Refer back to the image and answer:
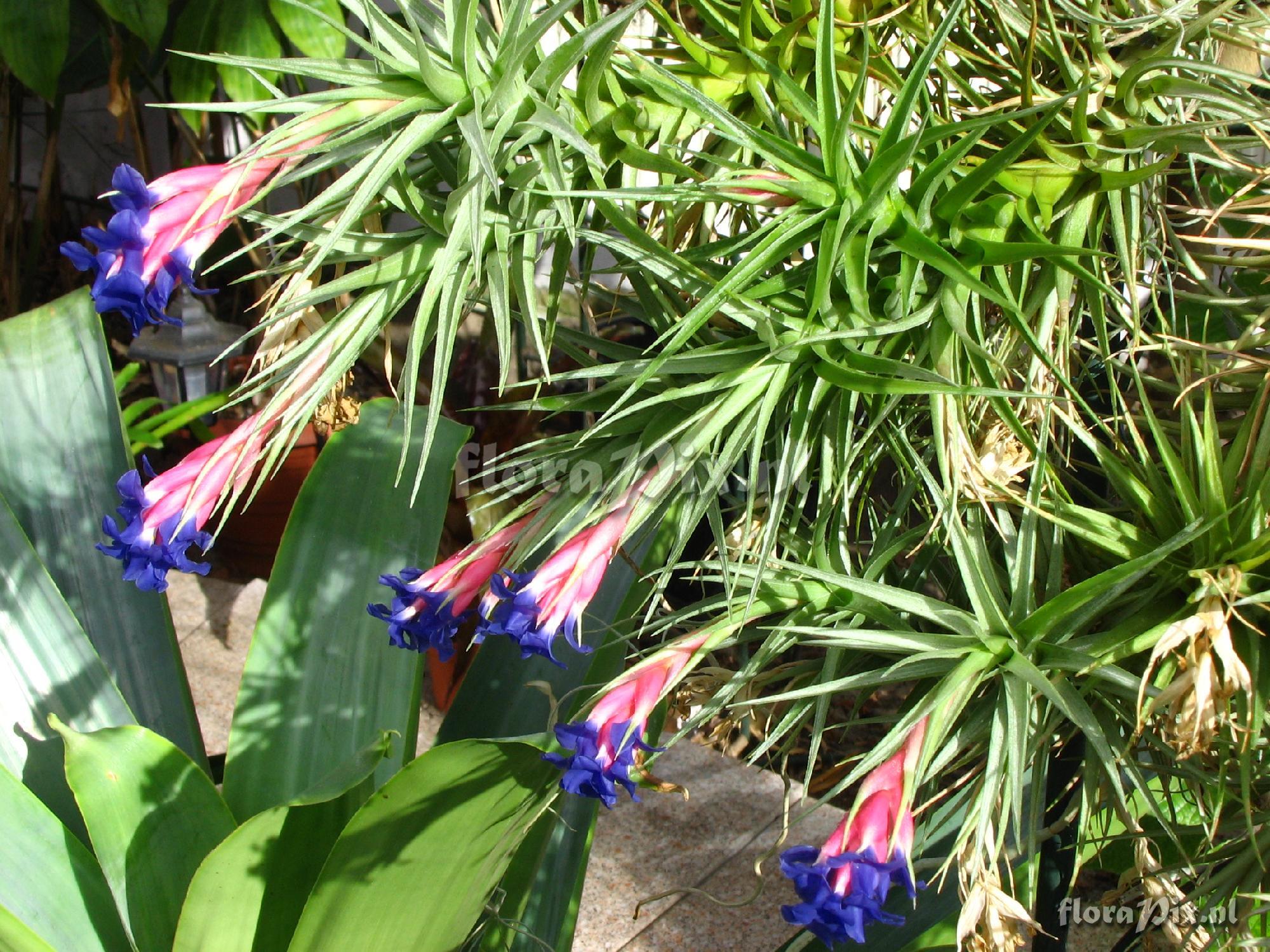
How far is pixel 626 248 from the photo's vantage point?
1.81 feet

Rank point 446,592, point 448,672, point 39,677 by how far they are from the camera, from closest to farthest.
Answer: point 446,592 → point 39,677 → point 448,672

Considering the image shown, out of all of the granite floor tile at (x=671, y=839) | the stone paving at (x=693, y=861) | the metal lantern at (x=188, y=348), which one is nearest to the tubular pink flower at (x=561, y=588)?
the stone paving at (x=693, y=861)

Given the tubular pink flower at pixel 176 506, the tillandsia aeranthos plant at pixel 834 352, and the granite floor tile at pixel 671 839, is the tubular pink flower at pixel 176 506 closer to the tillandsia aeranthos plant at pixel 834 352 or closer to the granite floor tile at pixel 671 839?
the tillandsia aeranthos plant at pixel 834 352

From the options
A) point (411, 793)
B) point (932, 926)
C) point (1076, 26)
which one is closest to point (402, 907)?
point (411, 793)

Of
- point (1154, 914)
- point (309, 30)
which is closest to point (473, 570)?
point (1154, 914)

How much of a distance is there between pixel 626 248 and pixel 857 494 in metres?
0.46

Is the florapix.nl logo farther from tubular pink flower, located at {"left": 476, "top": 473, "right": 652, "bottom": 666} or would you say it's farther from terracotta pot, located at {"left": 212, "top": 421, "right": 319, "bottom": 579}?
terracotta pot, located at {"left": 212, "top": 421, "right": 319, "bottom": 579}

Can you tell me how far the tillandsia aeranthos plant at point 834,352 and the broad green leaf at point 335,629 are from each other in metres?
0.36

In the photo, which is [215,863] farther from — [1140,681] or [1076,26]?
[1076,26]

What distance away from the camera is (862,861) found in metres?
0.54

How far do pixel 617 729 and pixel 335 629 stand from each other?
1.86 ft

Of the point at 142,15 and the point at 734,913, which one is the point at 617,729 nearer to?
the point at 734,913

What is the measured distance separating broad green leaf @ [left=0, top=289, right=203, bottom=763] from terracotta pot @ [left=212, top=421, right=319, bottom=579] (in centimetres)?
118

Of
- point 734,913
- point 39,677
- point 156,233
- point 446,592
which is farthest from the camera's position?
point 734,913
